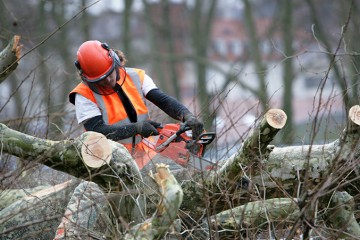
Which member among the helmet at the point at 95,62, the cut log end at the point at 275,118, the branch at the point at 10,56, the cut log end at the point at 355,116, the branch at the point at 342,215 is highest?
the branch at the point at 10,56

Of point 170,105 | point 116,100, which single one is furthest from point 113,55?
point 170,105

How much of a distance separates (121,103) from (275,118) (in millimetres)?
1668

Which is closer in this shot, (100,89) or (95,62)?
(95,62)

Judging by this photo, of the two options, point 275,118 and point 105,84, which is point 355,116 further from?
point 105,84

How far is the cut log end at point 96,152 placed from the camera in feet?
21.2

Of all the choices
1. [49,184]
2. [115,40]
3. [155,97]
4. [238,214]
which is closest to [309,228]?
[238,214]

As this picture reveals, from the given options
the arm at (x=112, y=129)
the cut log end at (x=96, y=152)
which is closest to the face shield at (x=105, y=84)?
the arm at (x=112, y=129)

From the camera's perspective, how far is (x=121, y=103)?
777cm

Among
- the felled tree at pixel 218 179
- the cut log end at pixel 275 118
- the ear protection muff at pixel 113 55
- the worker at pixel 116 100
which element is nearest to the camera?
the felled tree at pixel 218 179

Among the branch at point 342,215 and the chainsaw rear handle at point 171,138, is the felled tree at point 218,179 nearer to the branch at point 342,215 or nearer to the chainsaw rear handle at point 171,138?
the branch at point 342,215

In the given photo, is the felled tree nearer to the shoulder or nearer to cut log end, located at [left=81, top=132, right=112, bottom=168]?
cut log end, located at [left=81, top=132, right=112, bottom=168]

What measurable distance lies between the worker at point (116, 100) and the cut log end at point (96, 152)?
830 millimetres

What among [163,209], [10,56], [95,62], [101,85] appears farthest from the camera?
[101,85]

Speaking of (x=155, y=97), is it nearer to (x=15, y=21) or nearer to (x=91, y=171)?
(x=91, y=171)
